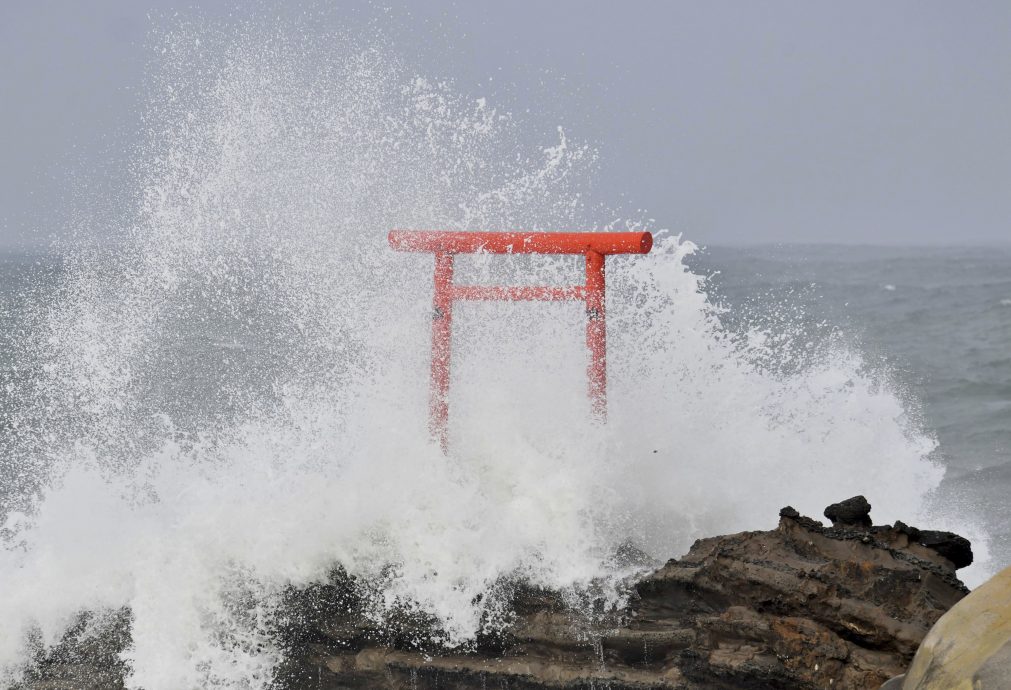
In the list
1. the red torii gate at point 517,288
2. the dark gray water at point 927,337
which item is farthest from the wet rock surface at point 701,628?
the dark gray water at point 927,337

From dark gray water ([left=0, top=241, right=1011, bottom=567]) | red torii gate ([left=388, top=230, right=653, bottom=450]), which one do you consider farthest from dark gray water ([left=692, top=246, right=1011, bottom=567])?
red torii gate ([left=388, top=230, right=653, bottom=450])

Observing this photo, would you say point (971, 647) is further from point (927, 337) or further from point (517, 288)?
point (927, 337)

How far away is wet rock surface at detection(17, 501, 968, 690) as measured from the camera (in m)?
3.08

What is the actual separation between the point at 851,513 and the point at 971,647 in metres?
0.93

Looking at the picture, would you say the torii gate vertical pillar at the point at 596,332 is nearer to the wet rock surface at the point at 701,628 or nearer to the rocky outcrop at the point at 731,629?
the wet rock surface at the point at 701,628

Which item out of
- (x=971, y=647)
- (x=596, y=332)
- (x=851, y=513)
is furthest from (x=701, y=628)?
(x=596, y=332)

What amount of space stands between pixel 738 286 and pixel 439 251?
3017 cm

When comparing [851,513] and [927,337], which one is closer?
[851,513]

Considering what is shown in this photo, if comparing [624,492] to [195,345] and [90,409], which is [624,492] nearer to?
[90,409]

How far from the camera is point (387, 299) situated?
17.0 feet

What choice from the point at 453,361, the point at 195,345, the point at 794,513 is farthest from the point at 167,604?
the point at 195,345

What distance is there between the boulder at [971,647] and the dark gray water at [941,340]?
3.77 metres

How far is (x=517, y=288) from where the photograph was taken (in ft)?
15.1

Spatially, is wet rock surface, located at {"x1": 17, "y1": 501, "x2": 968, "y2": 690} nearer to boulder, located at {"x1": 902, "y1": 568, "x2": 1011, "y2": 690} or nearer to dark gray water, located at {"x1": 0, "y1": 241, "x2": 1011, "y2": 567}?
boulder, located at {"x1": 902, "y1": 568, "x2": 1011, "y2": 690}
